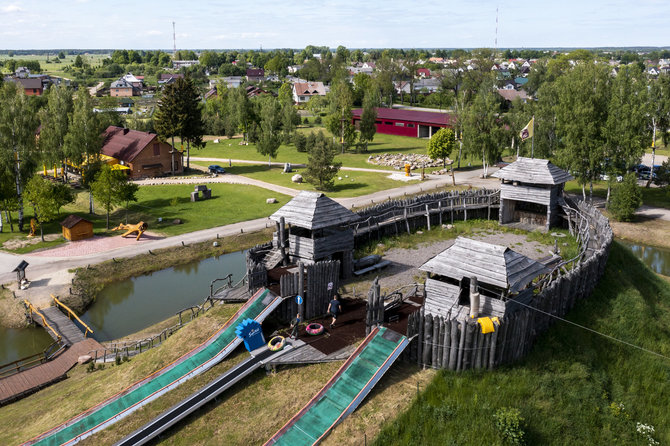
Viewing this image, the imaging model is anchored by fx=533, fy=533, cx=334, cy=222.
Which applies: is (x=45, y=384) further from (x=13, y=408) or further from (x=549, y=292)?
(x=549, y=292)

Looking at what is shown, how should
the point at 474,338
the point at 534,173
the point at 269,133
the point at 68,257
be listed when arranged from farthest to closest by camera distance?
the point at 269,133 → the point at 68,257 → the point at 534,173 → the point at 474,338

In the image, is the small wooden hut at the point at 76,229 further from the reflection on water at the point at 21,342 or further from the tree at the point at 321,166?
the tree at the point at 321,166

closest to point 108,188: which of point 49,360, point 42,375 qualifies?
point 49,360

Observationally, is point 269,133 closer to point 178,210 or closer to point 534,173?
point 178,210

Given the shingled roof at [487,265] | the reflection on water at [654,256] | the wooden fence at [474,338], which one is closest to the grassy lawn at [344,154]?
the reflection on water at [654,256]

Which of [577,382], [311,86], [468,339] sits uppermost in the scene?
[311,86]

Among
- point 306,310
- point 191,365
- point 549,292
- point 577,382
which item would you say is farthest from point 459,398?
point 191,365

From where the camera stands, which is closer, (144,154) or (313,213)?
(313,213)
